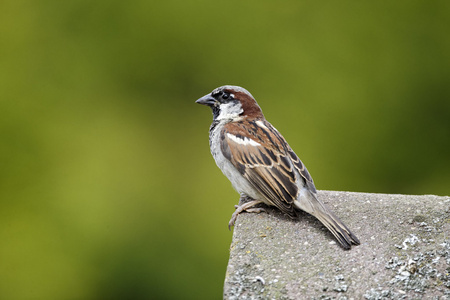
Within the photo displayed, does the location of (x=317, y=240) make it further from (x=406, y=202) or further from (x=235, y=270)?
(x=406, y=202)

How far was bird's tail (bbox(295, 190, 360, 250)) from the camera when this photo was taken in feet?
8.71

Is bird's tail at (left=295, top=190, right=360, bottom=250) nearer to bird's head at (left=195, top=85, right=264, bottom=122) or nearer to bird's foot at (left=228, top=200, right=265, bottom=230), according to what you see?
bird's foot at (left=228, top=200, right=265, bottom=230)

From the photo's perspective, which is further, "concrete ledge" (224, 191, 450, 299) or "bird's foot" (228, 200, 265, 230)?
"bird's foot" (228, 200, 265, 230)

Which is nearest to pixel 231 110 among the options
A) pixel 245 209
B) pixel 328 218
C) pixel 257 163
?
pixel 257 163

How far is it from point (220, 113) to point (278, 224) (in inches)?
26.6

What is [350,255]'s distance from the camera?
2592mm

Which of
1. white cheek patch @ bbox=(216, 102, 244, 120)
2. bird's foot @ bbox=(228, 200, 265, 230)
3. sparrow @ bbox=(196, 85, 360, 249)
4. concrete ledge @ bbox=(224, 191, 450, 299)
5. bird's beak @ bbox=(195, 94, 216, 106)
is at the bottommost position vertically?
concrete ledge @ bbox=(224, 191, 450, 299)

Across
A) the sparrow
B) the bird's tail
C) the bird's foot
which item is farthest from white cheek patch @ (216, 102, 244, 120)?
the bird's tail

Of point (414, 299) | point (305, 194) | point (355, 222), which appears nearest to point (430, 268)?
point (414, 299)

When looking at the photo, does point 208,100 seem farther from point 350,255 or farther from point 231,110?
point 350,255

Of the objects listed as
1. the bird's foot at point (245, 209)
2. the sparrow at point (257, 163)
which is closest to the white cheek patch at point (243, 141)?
the sparrow at point (257, 163)

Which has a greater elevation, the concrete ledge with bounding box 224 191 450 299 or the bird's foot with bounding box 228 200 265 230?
the bird's foot with bounding box 228 200 265 230

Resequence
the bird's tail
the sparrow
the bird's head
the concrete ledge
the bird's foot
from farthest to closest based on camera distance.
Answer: the bird's head < the bird's foot < the sparrow < the bird's tail < the concrete ledge

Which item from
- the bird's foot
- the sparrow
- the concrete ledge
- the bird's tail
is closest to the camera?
the concrete ledge
